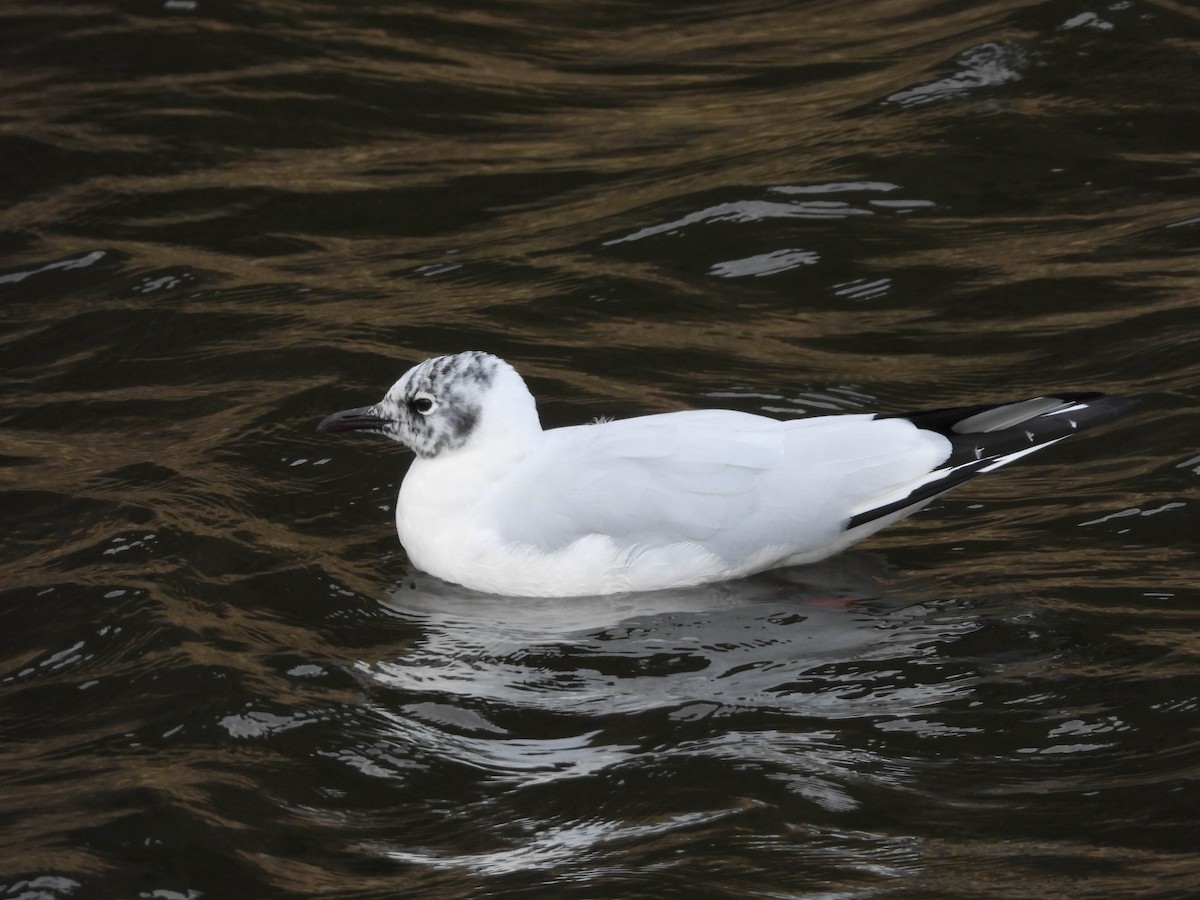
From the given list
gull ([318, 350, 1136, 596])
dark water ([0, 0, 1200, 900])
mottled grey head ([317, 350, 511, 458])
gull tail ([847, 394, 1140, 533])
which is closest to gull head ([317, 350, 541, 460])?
mottled grey head ([317, 350, 511, 458])

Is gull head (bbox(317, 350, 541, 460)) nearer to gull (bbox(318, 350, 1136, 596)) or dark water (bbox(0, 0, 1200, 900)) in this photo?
gull (bbox(318, 350, 1136, 596))

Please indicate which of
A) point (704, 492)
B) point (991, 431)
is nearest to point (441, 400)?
point (704, 492)

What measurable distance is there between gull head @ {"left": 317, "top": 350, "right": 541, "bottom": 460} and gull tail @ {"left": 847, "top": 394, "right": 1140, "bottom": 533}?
1187 mm

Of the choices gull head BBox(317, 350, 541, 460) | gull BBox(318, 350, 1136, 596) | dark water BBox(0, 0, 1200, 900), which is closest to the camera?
dark water BBox(0, 0, 1200, 900)

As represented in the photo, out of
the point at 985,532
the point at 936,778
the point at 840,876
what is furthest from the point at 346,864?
the point at 985,532

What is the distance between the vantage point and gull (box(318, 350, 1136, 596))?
546 cm

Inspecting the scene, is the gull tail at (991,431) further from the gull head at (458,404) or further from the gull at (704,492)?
the gull head at (458,404)

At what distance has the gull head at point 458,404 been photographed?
584cm

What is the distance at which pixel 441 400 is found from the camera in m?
5.90

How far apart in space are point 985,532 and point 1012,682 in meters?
1.11

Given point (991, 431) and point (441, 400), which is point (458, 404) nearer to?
point (441, 400)

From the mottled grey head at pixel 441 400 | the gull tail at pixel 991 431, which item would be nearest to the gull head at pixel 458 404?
the mottled grey head at pixel 441 400

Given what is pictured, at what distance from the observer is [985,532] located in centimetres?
591

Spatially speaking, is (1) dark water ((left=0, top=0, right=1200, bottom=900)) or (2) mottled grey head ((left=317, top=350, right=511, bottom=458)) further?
(2) mottled grey head ((left=317, top=350, right=511, bottom=458))
